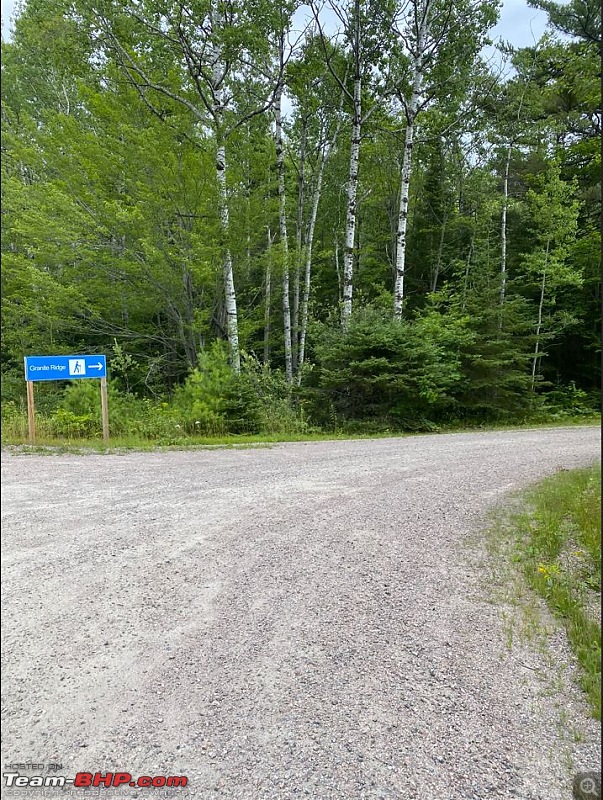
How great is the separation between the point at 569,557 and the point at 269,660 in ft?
6.89

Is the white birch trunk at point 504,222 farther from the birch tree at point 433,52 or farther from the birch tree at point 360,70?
the birch tree at point 360,70

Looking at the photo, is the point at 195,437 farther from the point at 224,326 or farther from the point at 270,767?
the point at 270,767

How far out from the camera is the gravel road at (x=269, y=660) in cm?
92

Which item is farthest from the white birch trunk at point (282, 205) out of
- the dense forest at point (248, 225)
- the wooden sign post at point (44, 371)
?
the wooden sign post at point (44, 371)

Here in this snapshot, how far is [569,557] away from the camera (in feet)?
9.81

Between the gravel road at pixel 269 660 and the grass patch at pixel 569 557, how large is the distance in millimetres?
119

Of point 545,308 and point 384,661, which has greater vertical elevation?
point 545,308

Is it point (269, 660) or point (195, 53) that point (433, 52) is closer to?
point (195, 53)

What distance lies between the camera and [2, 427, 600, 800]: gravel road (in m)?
0.92

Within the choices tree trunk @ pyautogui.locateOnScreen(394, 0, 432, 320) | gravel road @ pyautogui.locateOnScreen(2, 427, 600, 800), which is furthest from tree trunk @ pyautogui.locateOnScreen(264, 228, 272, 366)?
gravel road @ pyautogui.locateOnScreen(2, 427, 600, 800)

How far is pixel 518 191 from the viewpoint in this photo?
1505 cm

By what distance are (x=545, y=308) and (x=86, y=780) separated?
15.3m

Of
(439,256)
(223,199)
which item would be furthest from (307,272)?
(439,256)

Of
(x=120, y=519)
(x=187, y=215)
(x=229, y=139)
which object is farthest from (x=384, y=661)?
(x=229, y=139)
